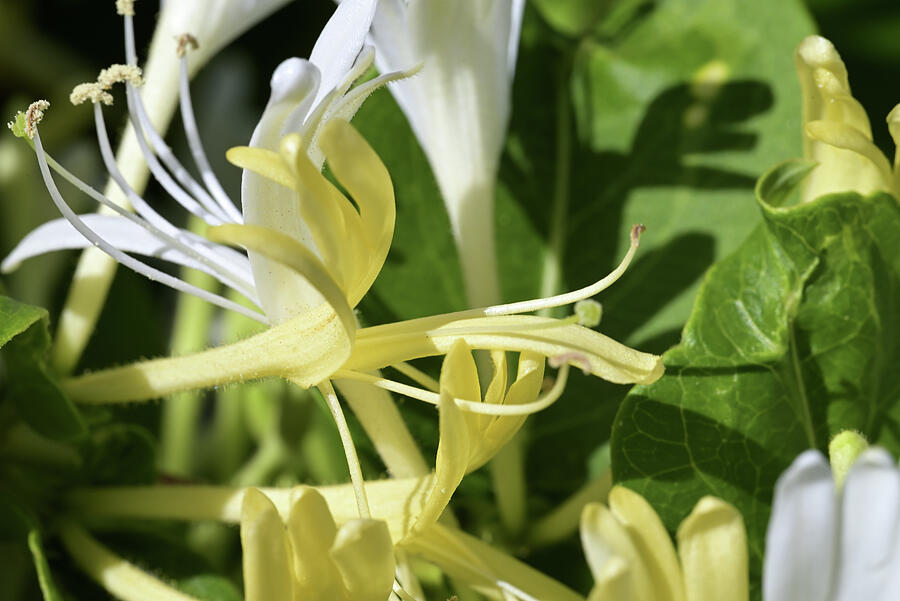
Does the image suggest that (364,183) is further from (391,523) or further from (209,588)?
(209,588)

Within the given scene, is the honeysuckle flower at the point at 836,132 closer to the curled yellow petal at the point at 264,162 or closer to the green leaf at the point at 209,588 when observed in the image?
the curled yellow petal at the point at 264,162

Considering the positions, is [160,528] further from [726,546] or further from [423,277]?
[726,546]

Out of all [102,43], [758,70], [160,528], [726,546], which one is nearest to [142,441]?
[160,528]

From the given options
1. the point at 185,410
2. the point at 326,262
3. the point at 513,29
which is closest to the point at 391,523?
the point at 326,262

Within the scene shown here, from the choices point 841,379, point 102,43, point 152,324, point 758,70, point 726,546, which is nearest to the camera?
point 726,546

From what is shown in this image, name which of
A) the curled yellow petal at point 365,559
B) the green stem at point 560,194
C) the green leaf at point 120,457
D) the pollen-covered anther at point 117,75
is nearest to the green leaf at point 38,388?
the green leaf at point 120,457

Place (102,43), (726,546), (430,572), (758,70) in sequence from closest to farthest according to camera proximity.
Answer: (726,546)
(430,572)
(758,70)
(102,43)

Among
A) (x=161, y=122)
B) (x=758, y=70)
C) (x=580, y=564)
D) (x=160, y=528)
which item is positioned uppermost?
(x=161, y=122)

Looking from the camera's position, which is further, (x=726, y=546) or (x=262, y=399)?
(x=262, y=399)
